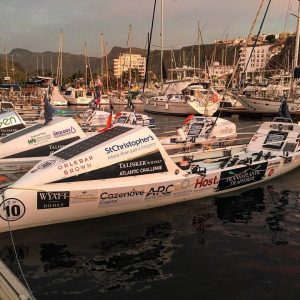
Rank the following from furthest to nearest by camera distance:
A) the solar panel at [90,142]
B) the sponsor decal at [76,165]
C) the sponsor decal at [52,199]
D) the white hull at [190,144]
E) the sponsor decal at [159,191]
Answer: the white hull at [190,144] < the sponsor decal at [159,191] < the solar panel at [90,142] < the sponsor decal at [76,165] < the sponsor decal at [52,199]

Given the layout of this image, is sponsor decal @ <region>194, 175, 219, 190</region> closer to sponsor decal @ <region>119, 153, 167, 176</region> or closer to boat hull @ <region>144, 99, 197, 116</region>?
sponsor decal @ <region>119, 153, 167, 176</region>

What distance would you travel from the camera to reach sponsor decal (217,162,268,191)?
13.8 meters

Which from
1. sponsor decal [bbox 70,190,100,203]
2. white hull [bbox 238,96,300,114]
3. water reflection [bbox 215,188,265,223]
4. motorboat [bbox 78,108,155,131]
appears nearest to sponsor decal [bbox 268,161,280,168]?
water reflection [bbox 215,188,265,223]

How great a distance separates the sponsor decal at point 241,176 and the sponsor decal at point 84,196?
15.5ft

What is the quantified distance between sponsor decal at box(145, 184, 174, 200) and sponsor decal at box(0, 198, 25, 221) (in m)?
3.62

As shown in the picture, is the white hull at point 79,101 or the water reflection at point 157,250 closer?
the water reflection at point 157,250

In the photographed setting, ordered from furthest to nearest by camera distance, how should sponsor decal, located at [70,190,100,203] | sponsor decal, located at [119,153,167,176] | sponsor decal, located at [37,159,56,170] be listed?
1. sponsor decal, located at [119,153,167,176]
2. sponsor decal, located at [37,159,56,170]
3. sponsor decal, located at [70,190,100,203]

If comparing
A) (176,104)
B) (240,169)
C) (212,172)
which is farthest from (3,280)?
(176,104)

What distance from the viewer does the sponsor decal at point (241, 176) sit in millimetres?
13836

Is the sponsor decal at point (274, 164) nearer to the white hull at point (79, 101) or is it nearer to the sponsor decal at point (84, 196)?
the sponsor decal at point (84, 196)

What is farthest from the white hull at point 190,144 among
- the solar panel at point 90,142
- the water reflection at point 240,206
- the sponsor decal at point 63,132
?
the solar panel at point 90,142

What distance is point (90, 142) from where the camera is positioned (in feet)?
39.3

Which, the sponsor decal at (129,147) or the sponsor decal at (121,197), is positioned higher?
the sponsor decal at (129,147)

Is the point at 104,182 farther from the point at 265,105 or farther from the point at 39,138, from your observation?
the point at 265,105
